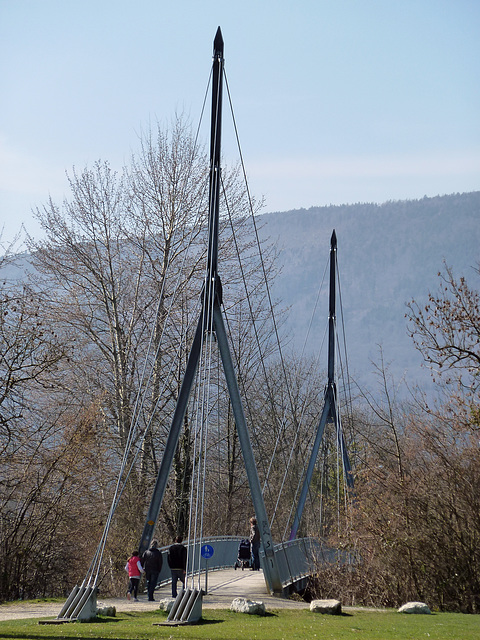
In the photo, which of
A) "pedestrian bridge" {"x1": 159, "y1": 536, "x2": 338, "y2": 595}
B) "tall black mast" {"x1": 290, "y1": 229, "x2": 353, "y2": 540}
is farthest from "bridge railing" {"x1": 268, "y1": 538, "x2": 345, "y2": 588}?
"tall black mast" {"x1": 290, "y1": 229, "x2": 353, "y2": 540}

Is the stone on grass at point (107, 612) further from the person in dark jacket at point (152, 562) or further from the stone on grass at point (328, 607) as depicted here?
the stone on grass at point (328, 607)

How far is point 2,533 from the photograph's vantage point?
21234mm

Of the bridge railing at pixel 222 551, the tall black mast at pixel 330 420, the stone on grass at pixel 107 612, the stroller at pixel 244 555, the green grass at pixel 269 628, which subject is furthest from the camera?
the tall black mast at pixel 330 420

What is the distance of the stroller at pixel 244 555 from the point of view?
2591 cm

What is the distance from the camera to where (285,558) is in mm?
21953

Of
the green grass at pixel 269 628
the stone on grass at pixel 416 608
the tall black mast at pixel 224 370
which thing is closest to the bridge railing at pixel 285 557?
the tall black mast at pixel 224 370

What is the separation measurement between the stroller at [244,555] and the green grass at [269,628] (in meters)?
10.3

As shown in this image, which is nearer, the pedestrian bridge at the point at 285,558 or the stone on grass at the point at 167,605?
the stone on grass at the point at 167,605

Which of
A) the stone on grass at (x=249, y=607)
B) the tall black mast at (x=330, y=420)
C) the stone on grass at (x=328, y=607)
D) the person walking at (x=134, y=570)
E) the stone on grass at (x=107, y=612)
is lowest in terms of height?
the stone on grass at (x=328, y=607)

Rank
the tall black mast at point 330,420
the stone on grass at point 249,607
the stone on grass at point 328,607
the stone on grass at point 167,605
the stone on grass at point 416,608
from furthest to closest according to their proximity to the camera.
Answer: the tall black mast at point 330,420 → the stone on grass at point 416,608 → the stone on grass at point 328,607 → the stone on grass at point 167,605 → the stone on grass at point 249,607

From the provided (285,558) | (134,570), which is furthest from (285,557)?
(134,570)

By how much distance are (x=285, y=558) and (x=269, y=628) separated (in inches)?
366

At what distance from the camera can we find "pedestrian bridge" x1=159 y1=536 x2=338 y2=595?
20.9 meters

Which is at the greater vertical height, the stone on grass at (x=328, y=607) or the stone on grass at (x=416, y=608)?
the stone on grass at (x=328, y=607)
